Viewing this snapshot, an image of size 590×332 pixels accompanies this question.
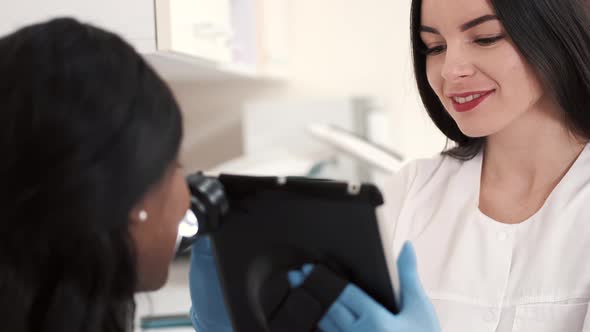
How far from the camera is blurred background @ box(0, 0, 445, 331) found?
208cm

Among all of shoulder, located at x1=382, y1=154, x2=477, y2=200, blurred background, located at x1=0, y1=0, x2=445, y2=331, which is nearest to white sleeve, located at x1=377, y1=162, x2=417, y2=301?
shoulder, located at x1=382, y1=154, x2=477, y2=200

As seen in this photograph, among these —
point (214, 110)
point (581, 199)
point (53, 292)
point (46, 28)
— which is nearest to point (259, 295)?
point (53, 292)

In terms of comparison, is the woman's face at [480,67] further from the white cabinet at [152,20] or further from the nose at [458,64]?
the white cabinet at [152,20]

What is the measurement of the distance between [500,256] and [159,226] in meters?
0.57

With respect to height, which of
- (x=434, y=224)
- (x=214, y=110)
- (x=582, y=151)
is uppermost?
(x=582, y=151)

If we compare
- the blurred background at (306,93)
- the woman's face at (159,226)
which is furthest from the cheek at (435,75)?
the blurred background at (306,93)

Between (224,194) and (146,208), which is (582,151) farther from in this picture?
(146,208)

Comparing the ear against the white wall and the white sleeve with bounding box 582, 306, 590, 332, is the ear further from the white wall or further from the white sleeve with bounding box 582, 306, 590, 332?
the white wall

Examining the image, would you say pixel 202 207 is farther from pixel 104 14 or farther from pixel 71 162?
pixel 104 14

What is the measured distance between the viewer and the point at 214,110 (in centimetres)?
254

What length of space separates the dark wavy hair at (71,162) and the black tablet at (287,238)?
159mm

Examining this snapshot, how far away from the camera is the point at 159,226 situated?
2.09 feet

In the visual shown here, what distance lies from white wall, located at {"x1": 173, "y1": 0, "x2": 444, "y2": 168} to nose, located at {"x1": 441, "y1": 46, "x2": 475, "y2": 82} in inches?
60.4

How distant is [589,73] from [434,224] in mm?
318
